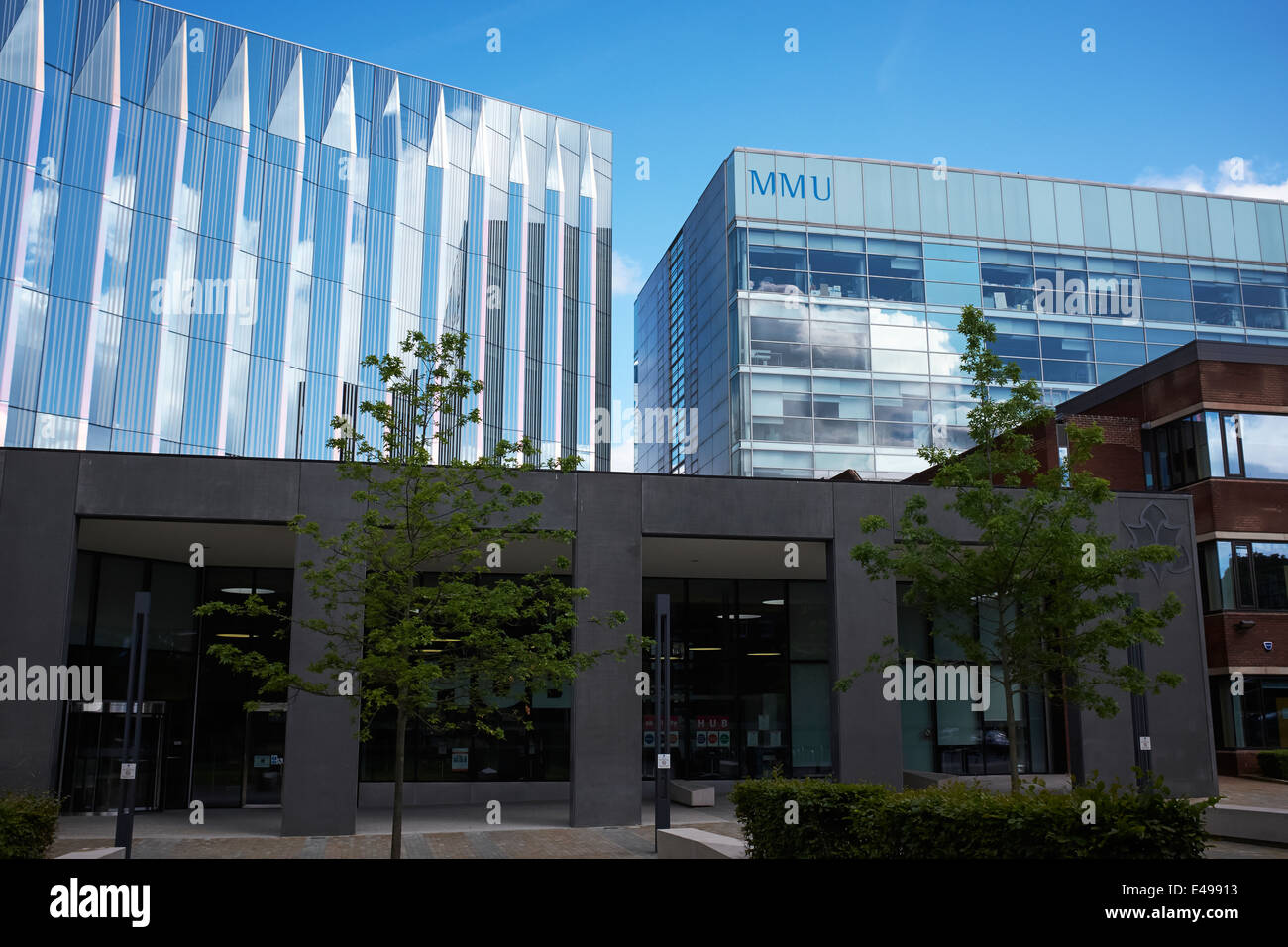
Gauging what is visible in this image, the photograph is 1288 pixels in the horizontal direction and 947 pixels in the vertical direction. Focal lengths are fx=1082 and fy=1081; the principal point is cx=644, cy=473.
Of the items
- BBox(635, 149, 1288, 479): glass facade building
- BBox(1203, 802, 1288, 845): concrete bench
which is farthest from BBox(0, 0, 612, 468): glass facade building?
BBox(1203, 802, 1288, 845): concrete bench

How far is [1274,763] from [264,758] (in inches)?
1046

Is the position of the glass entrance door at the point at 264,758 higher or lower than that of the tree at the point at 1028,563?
lower

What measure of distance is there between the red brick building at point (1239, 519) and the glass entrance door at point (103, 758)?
24.5 meters

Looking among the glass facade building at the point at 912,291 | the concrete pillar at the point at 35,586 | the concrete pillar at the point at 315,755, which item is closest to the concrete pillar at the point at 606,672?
the concrete pillar at the point at 315,755

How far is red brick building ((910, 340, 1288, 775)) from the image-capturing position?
1225 inches

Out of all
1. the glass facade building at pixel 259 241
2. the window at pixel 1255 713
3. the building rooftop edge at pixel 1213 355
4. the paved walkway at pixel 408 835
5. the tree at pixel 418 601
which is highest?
the glass facade building at pixel 259 241

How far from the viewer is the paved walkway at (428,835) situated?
16.9 m

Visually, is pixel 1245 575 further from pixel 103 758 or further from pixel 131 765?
pixel 103 758

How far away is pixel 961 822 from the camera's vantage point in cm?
980

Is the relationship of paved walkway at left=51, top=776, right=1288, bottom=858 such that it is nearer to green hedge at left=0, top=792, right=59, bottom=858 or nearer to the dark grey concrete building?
the dark grey concrete building

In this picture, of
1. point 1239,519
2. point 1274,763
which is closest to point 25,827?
point 1274,763

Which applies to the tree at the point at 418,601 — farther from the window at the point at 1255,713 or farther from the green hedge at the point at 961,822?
the window at the point at 1255,713

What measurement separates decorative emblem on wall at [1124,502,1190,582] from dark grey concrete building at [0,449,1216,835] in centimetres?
10
